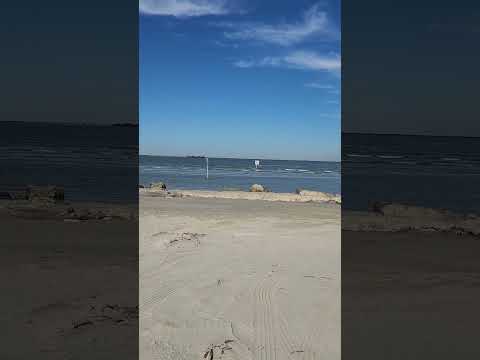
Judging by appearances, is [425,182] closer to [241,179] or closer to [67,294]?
[67,294]

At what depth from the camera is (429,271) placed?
A: 2141 millimetres

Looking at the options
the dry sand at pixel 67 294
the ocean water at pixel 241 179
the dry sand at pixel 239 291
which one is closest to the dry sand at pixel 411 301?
the dry sand at pixel 239 291

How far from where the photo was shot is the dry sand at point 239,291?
1.60m

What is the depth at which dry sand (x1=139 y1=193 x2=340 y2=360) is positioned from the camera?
5.26 ft

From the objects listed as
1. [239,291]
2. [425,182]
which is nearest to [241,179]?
[425,182]

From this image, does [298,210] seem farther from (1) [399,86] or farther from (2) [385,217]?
(1) [399,86]

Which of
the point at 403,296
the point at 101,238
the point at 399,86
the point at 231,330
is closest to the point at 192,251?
the point at 101,238

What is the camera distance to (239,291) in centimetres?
223

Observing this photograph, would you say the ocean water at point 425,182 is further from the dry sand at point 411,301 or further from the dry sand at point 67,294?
the dry sand at point 67,294

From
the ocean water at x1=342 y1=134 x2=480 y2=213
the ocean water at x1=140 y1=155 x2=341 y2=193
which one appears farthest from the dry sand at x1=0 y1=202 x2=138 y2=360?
the ocean water at x1=140 y1=155 x2=341 y2=193

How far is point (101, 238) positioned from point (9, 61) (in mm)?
1757

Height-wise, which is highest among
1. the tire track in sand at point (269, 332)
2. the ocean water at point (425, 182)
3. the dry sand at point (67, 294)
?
the ocean water at point (425, 182)

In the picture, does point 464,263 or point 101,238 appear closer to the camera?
point 464,263

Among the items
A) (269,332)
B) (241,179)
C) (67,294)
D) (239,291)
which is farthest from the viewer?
(241,179)
